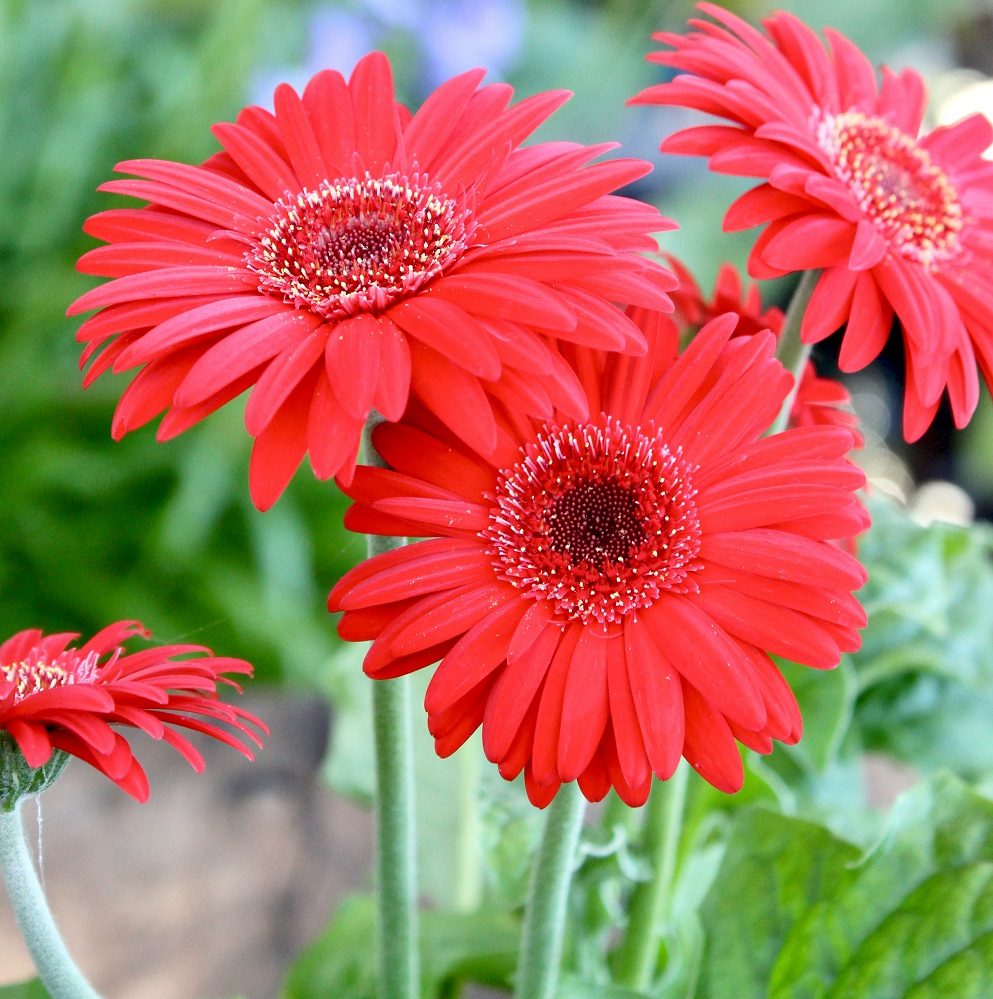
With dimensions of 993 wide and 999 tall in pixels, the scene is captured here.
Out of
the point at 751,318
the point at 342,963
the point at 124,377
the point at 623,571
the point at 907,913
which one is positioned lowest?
the point at 342,963

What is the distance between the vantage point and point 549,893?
14.8 inches

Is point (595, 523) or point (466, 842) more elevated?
point (595, 523)

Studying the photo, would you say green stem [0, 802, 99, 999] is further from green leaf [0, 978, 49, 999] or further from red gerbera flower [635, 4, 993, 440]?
red gerbera flower [635, 4, 993, 440]

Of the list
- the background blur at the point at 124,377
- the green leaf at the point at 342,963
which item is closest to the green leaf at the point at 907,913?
the green leaf at the point at 342,963

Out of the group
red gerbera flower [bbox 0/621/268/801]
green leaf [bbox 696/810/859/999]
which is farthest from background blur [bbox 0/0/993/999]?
red gerbera flower [bbox 0/621/268/801]

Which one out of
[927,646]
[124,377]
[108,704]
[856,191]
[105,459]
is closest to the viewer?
[108,704]

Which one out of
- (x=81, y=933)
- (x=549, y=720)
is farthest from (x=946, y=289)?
(x=81, y=933)

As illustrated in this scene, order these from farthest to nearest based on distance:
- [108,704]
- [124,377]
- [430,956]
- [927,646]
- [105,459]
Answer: [105,459] < [124,377] < [927,646] < [430,956] < [108,704]

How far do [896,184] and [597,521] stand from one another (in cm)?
19

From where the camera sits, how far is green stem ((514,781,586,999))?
0.35m

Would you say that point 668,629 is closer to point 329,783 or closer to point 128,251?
point 128,251

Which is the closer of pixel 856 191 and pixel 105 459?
pixel 856 191

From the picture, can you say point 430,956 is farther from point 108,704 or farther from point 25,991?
point 108,704

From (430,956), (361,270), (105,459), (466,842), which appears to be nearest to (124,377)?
(105,459)
